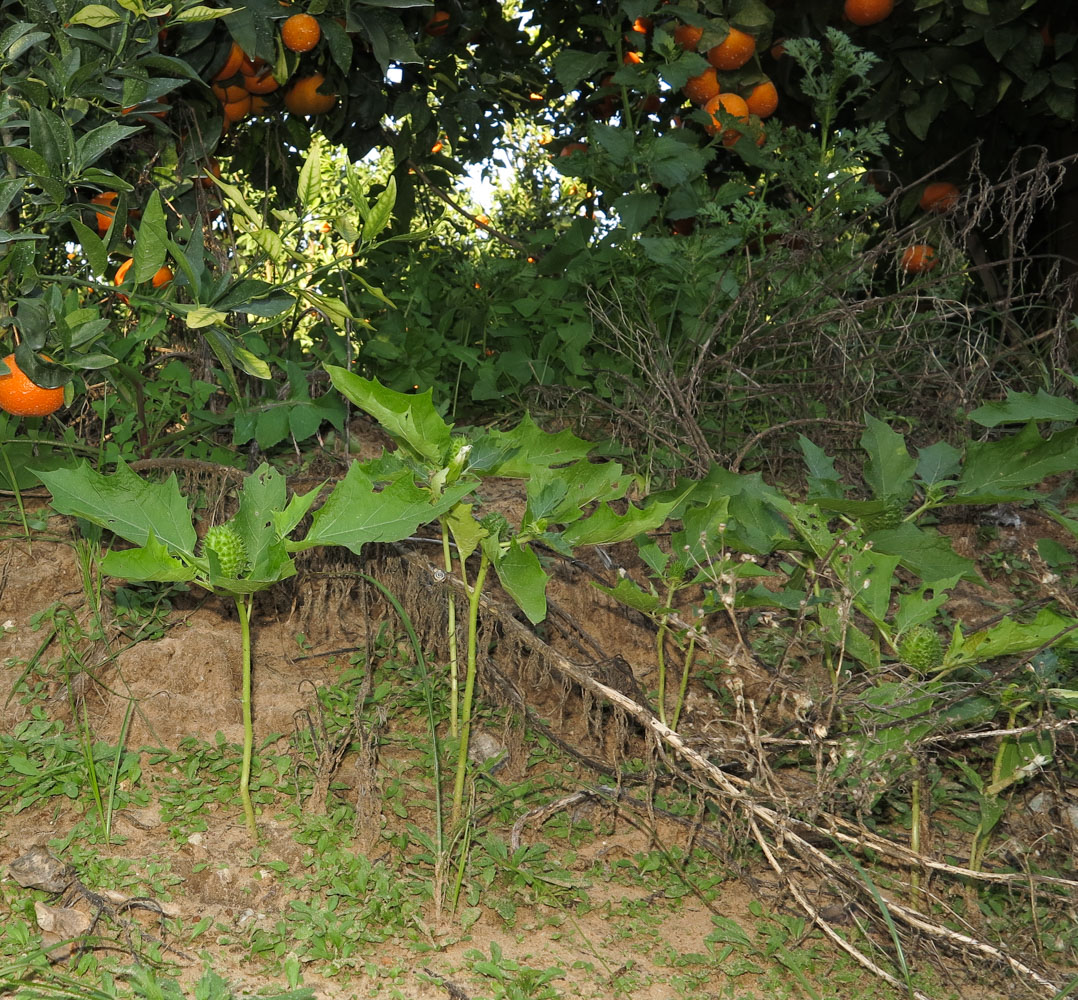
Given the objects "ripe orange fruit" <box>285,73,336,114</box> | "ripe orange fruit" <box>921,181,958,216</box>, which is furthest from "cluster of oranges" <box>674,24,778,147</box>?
"ripe orange fruit" <box>285,73,336,114</box>

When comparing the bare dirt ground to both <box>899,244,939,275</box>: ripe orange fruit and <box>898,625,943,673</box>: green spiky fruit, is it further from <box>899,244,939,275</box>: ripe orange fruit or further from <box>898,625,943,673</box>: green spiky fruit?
<box>899,244,939,275</box>: ripe orange fruit

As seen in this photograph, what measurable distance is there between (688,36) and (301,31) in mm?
1114

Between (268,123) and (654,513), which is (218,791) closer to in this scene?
(654,513)

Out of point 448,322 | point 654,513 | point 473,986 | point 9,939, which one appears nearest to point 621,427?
point 448,322

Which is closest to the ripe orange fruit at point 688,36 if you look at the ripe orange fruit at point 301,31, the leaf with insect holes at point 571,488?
the ripe orange fruit at point 301,31

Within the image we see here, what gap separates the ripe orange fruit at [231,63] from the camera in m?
2.36

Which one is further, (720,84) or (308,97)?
(720,84)

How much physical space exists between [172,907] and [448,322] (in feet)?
5.54

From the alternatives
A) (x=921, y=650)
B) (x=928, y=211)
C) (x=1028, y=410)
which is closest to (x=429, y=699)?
(x=921, y=650)

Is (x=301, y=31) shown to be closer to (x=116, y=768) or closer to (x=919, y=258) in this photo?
(x=116, y=768)

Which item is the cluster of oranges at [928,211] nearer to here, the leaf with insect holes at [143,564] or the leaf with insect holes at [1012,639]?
the leaf with insect holes at [1012,639]

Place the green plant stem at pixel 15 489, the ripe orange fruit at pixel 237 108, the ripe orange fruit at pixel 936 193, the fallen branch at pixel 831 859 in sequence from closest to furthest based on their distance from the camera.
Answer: the fallen branch at pixel 831 859 → the green plant stem at pixel 15 489 → the ripe orange fruit at pixel 237 108 → the ripe orange fruit at pixel 936 193

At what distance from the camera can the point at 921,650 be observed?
5.08 feet

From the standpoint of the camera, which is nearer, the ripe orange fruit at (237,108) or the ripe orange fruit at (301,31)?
the ripe orange fruit at (301,31)
